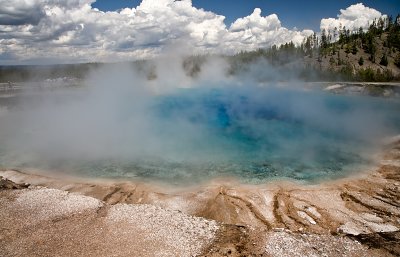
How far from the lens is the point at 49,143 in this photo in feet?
77.1

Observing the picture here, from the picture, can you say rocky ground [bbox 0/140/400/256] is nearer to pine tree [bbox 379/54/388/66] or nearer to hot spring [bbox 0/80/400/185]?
hot spring [bbox 0/80/400/185]

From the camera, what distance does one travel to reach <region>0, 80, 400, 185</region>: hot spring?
18.0m

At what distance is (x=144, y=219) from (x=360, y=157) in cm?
1418

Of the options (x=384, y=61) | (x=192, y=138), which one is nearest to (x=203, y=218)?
(x=192, y=138)

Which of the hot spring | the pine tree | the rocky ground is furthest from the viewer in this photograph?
the pine tree

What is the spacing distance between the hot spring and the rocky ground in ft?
6.18

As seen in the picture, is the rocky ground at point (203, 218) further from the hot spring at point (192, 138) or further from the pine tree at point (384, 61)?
the pine tree at point (384, 61)

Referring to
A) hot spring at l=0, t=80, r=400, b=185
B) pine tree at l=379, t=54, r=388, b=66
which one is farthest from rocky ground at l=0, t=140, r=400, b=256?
pine tree at l=379, t=54, r=388, b=66

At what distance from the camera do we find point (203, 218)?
11.8 m

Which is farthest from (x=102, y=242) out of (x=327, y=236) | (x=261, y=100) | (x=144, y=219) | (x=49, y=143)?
(x=261, y=100)

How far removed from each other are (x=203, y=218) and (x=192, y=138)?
43.4ft

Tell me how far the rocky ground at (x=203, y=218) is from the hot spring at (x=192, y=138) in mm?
1883

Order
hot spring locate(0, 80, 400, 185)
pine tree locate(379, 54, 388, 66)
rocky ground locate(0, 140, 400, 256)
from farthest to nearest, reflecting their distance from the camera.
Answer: pine tree locate(379, 54, 388, 66) < hot spring locate(0, 80, 400, 185) < rocky ground locate(0, 140, 400, 256)

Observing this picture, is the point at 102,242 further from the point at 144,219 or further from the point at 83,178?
the point at 83,178
